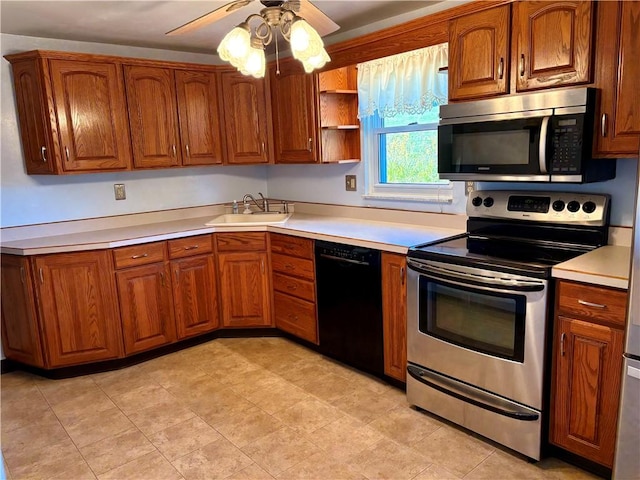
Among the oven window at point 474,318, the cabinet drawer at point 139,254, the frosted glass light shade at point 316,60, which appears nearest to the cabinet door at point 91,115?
the cabinet drawer at point 139,254

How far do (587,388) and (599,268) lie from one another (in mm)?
504

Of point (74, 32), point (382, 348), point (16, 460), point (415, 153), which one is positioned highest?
point (74, 32)

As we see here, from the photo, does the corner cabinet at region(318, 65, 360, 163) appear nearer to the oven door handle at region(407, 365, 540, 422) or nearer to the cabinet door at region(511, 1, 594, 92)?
the cabinet door at region(511, 1, 594, 92)

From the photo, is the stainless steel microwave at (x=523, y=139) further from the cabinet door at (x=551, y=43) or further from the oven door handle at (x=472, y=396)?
the oven door handle at (x=472, y=396)

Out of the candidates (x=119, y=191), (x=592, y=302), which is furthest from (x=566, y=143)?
(x=119, y=191)

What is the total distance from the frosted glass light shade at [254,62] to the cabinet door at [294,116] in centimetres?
141

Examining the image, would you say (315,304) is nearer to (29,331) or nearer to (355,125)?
(355,125)

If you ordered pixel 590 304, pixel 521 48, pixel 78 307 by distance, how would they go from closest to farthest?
pixel 590 304 → pixel 521 48 → pixel 78 307

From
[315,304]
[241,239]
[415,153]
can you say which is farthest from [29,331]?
[415,153]

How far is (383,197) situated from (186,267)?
61.0 inches

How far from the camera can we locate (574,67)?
82.3 inches

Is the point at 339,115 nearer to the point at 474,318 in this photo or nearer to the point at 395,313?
the point at 395,313

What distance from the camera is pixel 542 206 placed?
8.09ft

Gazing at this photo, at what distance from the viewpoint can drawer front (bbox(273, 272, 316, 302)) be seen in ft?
11.0
